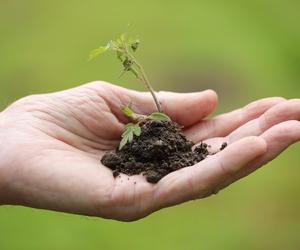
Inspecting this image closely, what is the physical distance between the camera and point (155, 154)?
10.8 ft

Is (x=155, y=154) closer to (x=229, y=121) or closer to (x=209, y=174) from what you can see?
(x=209, y=174)

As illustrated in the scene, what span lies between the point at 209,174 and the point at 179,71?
16.0 feet

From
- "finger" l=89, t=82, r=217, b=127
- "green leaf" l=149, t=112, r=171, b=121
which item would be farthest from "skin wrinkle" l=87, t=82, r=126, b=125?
"green leaf" l=149, t=112, r=171, b=121

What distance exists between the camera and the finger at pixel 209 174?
2.79m

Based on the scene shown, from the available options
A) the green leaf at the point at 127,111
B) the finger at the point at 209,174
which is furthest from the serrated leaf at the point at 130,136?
the finger at the point at 209,174

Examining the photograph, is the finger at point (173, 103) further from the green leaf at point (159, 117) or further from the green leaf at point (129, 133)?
the green leaf at point (129, 133)

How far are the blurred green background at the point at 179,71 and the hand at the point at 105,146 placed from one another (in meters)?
1.65

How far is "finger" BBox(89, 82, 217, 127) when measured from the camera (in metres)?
3.86

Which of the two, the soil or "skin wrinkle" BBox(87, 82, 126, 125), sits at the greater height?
"skin wrinkle" BBox(87, 82, 126, 125)

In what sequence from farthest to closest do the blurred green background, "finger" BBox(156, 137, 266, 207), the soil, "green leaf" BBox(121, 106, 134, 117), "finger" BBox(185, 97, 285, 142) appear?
1. the blurred green background
2. "finger" BBox(185, 97, 285, 142)
3. "green leaf" BBox(121, 106, 134, 117)
4. the soil
5. "finger" BBox(156, 137, 266, 207)

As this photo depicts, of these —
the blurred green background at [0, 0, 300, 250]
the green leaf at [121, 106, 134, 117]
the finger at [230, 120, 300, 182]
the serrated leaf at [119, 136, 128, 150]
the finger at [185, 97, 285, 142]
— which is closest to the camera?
the finger at [230, 120, 300, 182]

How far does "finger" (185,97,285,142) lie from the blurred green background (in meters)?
1.53

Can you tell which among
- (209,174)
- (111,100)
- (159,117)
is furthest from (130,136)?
(209,174)

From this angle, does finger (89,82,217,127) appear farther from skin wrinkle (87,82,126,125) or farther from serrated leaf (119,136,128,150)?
serrated leaf (119,136,128,150)
